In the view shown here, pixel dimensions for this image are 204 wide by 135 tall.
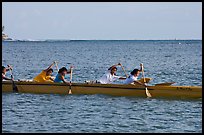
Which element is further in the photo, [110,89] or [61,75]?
[61,75]

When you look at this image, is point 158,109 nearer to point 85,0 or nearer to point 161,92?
point 161,92

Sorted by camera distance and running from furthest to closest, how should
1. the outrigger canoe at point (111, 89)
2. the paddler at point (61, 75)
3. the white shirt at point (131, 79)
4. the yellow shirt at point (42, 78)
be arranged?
the yellow shirt at point (42, 78) < the paddler at point (61, 75) < the white shirt at point (131, 79) < the outrigger canoe at point (111, 89)

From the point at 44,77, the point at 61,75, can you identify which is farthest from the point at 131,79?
the point at 44,77

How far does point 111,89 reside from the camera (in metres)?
22.8

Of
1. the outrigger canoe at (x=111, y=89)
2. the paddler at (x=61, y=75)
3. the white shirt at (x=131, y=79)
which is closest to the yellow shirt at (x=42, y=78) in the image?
the outrigger canoe at (x=111, y=89)

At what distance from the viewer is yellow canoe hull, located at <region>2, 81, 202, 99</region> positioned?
21.9 metres

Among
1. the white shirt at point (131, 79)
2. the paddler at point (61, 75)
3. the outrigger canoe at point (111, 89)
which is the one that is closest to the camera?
the outrigger canoe at point (111, 89)

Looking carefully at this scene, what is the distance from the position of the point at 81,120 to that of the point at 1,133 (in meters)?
3.40

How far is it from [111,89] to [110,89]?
5cm

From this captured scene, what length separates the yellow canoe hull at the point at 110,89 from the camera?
2192cm

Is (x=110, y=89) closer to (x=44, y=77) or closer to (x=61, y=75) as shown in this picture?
(x=61, y=75)

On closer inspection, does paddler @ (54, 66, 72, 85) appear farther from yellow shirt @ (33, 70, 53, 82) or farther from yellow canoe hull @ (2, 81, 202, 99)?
yellow shirt @ (33, 70, 53, 82)

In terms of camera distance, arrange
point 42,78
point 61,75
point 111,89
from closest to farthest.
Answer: point 111,89 < point 61,75 < point 42,78

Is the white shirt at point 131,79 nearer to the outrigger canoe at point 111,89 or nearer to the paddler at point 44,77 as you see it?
the outrigger canoe at point 111,89
